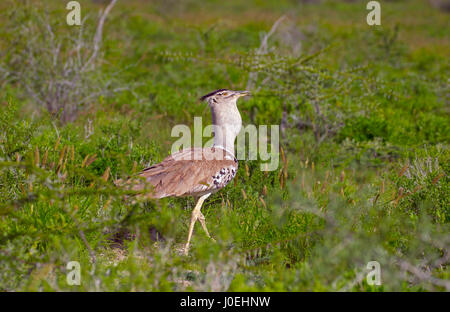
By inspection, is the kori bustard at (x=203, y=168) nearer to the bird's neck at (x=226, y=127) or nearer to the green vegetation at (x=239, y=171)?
the bird's neck at (x=226, y=127)

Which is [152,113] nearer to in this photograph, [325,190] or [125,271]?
[325,190]

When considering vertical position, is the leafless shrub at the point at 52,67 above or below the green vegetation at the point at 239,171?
above

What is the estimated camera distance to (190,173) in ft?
13.0

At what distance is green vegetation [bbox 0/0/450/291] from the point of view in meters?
3.02

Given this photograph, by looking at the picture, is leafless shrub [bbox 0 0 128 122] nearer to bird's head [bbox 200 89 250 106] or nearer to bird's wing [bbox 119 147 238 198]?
bird's head [bbox 200 89 250 106]

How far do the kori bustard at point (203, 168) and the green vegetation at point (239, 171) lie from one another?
0.57 feet

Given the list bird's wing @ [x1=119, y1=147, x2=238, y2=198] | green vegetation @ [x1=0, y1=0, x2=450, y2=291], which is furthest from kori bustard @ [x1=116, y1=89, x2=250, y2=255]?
green vegetation @ [x1=0, y1=0, x2=450, y2=291]

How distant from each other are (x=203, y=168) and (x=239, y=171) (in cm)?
101

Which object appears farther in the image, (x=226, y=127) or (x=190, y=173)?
(x=226, y=127)

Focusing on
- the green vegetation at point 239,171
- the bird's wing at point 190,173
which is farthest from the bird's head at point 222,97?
the green vegetation at point 239,171

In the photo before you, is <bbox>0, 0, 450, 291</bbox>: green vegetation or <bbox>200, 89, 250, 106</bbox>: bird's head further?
<bbox>200, 89, 250, 106</bbox>: bird's head

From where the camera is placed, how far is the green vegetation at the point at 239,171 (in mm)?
3020

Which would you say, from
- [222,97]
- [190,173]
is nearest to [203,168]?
[190,173]

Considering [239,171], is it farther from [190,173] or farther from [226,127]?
[190,173]
